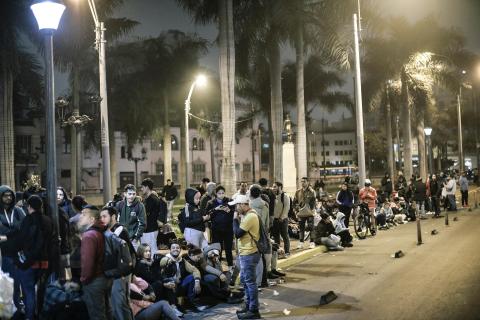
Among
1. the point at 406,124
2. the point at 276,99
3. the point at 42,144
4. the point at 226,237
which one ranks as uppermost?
the point at 42,144

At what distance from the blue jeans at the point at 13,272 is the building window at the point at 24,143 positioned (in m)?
59.8

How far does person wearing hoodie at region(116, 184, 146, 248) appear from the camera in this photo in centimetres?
941

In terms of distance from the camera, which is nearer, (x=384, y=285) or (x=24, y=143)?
(x=384, y=285)

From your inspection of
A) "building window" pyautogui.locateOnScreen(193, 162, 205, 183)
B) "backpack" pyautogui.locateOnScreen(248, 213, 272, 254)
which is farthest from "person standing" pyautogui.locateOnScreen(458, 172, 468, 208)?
"building window" pyautogui.locateOnScreen(193, 162, 205, 183)

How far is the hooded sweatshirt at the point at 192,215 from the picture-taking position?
11.0m

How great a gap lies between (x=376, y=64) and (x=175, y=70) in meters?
14.7

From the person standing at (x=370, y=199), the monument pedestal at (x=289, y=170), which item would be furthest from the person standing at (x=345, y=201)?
the monument pedestal at (x=289, y=170)

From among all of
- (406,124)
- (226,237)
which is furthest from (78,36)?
(406,124)

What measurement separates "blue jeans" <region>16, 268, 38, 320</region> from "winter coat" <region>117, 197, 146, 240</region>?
1.92 metres

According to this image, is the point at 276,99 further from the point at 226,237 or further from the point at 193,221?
the point at 193,221

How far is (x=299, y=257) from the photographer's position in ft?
45.2

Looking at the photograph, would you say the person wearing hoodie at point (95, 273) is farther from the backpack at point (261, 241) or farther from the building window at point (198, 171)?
the building window at point (198, 171)

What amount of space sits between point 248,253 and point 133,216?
2334mm

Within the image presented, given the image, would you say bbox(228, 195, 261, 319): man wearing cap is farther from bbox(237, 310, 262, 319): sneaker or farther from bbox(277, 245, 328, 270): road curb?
bbox(277, 245, 328, 270): road curb
